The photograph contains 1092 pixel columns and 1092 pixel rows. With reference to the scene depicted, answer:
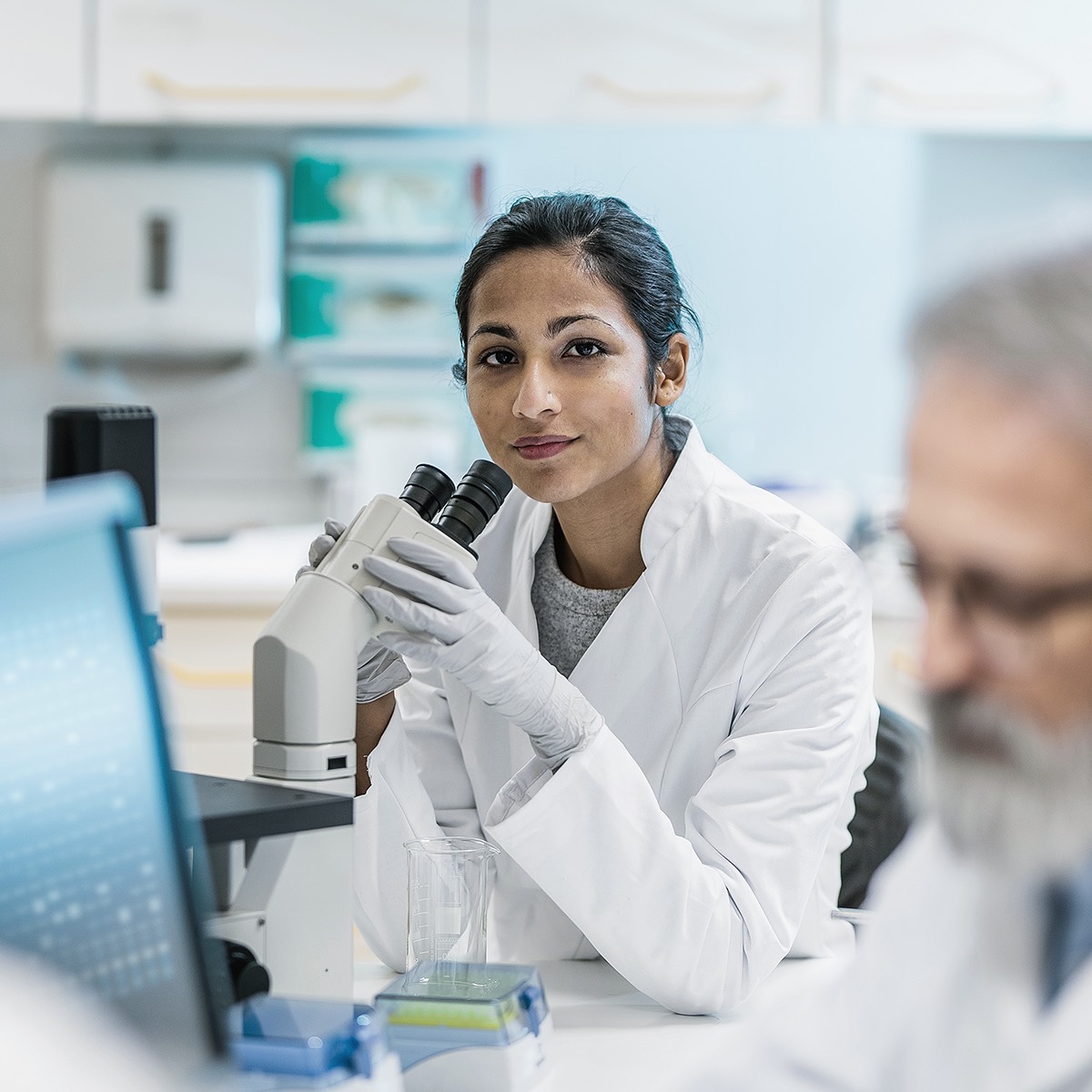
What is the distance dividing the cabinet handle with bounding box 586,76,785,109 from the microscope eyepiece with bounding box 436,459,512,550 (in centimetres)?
201

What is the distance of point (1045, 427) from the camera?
515 mm

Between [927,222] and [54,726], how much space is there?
10.1ft

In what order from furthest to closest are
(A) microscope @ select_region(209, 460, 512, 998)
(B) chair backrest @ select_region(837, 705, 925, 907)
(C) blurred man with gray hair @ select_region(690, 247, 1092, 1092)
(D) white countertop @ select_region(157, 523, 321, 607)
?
(D) white countertop @ select_region(157, 523, 321, 607), (B) chair backrest @ select_region(837, 705, 925, 907), (A) microscope @ select_region(209, 460, 512, 998), (C) blurred man with gray hair @ select_region(690, 247, 1092, 1092)

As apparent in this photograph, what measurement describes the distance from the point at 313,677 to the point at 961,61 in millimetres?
2550

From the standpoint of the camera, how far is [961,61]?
2.96 meters

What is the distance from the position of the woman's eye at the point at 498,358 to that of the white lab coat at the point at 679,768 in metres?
0.22

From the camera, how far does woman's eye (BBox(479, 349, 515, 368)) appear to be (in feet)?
4.48

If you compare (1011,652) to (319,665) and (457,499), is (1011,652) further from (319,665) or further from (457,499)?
(457,499)

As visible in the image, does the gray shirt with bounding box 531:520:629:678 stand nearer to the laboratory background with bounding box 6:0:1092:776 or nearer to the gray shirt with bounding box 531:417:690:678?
the gray shirt with bounding box 531:417:690:678

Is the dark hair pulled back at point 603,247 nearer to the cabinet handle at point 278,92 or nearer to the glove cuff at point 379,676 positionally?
the glove cuff at point 379,676

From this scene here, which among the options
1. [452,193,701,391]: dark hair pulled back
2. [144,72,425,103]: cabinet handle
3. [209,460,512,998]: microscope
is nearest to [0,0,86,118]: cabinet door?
[144,72,425,103]: cabinet handle

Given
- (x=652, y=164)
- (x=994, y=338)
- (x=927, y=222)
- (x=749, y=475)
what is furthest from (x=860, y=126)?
(x=994, y=338)

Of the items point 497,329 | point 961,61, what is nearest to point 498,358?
point 497,329

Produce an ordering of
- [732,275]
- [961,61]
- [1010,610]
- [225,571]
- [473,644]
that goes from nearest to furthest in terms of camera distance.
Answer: [1010,610]
[473,644]
[225,571]
[961,61]
[732,275]
